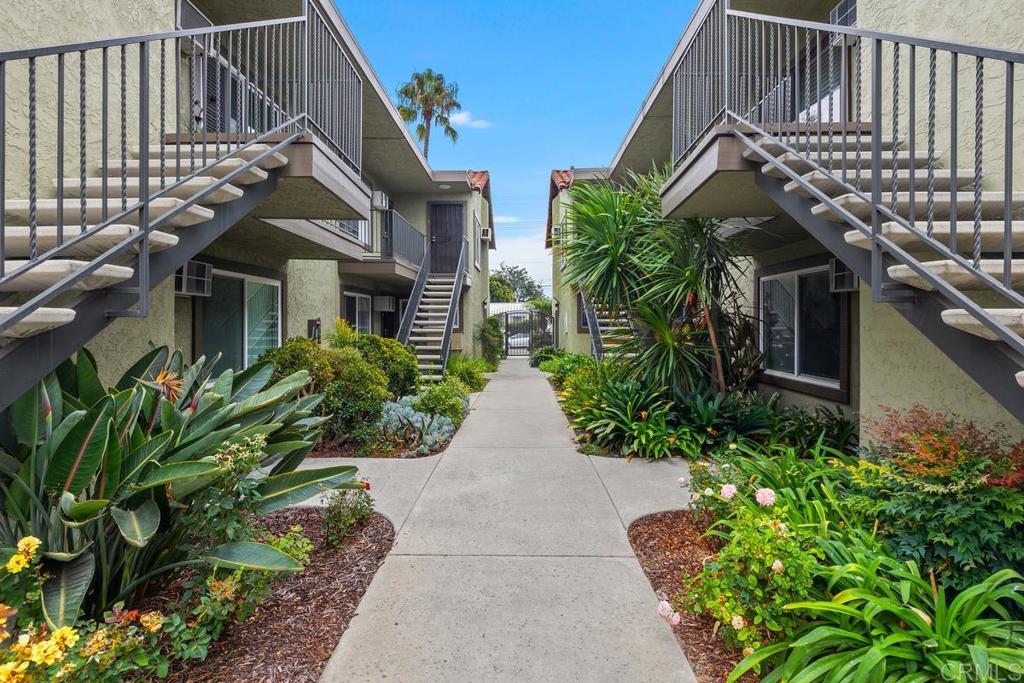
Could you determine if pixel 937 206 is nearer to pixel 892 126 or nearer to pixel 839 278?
pixel 892 126

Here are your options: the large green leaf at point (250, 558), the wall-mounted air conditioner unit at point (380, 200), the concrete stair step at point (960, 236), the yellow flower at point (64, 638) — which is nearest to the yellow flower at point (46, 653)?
the yellow flower at point (64, 638)

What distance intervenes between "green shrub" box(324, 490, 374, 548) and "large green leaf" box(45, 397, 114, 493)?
1.48 meters

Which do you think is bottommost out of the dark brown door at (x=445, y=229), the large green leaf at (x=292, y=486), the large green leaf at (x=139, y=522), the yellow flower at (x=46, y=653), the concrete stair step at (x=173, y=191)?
the yellow flower at (x=46, y=653)

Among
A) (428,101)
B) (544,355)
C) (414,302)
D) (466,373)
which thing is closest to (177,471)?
(466,373)

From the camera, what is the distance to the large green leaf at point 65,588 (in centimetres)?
176

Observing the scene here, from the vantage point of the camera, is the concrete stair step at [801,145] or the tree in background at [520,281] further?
the tree in background at [520,281]

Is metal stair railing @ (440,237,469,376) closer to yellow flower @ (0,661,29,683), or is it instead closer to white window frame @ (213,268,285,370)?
white window frame @ (213,268,285,370)

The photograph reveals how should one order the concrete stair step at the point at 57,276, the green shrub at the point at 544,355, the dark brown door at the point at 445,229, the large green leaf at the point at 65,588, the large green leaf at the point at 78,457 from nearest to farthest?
the large green leaf at the point at 65,588 → the large green leaf at the point at 78,457 → the concrete stair step at the point at 57,276 → the dark brown door at the point at 445,229 → the green shrub at the point at 544,355

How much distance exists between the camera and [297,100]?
4.61m

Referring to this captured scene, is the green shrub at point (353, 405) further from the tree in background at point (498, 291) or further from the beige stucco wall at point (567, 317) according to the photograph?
the tree in background at point (498, 291)

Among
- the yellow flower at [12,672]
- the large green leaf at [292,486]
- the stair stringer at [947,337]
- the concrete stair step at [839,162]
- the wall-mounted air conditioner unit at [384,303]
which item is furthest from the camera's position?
the wall-mounted air conditioner unit at [384,303]

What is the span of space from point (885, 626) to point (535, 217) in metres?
40.7

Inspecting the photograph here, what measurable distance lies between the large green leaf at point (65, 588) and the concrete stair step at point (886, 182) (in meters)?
4.28

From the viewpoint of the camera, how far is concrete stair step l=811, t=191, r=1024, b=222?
300 centimetres
